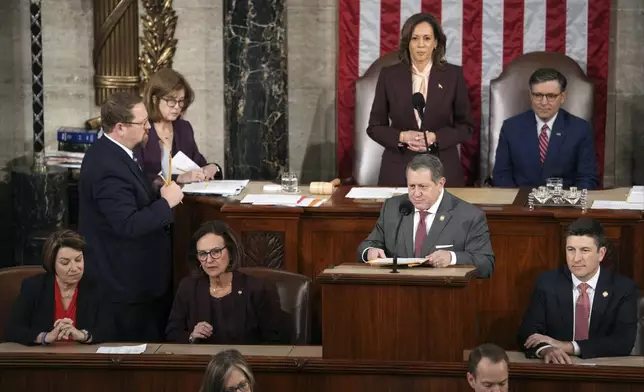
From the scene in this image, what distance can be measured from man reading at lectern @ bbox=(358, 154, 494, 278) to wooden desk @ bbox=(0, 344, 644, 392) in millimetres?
833

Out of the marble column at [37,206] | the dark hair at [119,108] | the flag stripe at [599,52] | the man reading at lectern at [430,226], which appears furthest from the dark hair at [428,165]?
the marble column at [37,206]

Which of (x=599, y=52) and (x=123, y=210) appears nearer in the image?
(x=123, y=210)

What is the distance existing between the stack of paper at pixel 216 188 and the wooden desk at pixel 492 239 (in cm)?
7

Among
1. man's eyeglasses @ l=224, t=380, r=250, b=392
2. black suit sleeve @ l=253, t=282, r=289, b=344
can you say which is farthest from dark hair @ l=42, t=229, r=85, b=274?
man's eyeglasses @ l=224, t=380, r=250, b=392

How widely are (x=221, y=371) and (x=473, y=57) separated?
5089 millimetres

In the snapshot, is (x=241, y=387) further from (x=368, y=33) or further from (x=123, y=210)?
(x=368, y=33)

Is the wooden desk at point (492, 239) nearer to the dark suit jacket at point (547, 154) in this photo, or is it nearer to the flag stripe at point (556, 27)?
the dark suit jacket at point (547, 154)

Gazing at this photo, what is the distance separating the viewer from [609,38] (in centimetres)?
967

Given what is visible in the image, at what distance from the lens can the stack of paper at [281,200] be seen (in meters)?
7.69

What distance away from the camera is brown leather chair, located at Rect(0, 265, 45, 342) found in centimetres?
645

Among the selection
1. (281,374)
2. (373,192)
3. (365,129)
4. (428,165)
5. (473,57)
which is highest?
(473,57)

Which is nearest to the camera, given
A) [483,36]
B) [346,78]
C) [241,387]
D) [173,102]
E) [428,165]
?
[241,387]

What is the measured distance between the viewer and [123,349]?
5965 millimetres

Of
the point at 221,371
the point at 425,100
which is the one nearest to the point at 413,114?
the point at 425,100
